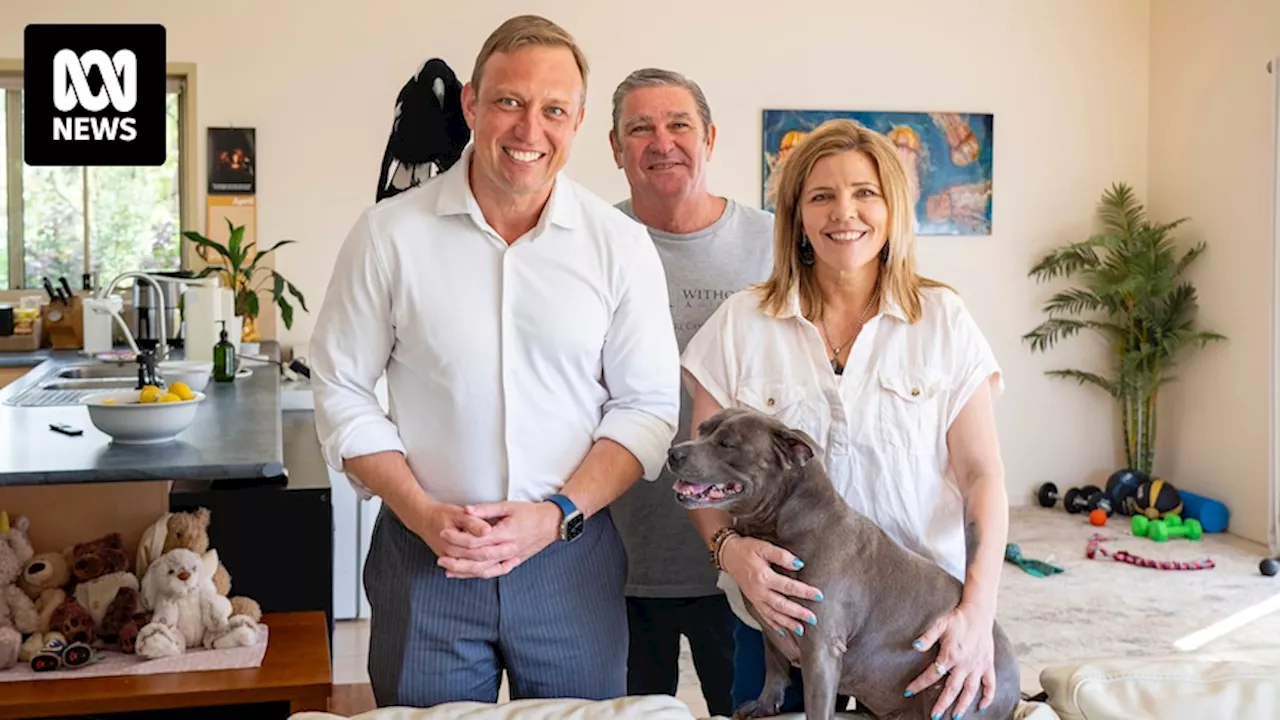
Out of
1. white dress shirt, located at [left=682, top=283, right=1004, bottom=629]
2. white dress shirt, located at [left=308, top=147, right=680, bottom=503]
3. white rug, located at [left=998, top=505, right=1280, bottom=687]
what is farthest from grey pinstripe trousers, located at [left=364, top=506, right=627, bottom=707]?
white rug, located at [left=998, top=505, right=1280, bottom=687]

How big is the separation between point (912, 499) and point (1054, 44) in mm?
5608

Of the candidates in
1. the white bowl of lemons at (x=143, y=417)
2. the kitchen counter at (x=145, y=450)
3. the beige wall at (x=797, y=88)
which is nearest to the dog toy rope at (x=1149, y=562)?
the beige wall at (x=797, y=88)

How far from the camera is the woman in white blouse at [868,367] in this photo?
1803mm

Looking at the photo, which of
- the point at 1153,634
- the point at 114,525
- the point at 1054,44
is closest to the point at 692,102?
the point at 114,525

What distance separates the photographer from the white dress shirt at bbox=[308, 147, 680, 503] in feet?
5.75

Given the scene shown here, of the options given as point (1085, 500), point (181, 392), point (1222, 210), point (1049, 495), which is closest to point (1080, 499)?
point (1085, 500)

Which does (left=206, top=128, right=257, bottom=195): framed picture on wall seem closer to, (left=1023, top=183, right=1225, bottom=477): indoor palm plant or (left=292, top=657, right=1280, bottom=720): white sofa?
(left=1023, top=183, right=1225, bottom=477): indoor palm plant

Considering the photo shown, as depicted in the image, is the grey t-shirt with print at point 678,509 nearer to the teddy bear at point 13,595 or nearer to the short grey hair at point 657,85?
the short grey hair at point 657,85

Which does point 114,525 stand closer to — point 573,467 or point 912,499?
point 573,467

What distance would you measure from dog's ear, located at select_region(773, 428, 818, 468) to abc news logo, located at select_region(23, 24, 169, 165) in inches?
152

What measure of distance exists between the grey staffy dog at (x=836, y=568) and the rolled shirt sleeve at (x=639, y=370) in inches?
4.9

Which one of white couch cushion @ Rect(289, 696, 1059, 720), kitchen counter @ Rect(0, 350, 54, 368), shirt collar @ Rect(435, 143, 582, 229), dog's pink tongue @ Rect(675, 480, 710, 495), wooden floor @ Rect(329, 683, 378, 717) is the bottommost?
wooden floor @ Rect(329, 683, 378, 717)

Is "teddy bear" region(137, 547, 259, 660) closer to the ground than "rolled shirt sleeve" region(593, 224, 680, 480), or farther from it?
closer to the ground

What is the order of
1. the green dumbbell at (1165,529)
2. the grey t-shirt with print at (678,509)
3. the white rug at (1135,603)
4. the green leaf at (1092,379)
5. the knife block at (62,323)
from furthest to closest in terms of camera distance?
the green leaf at (1092,379)
the green dumbbell at (1165,529)
the knife block at (62,323)
the white rug at (1135,603)
the grey t-shirt with print at (678,509)
